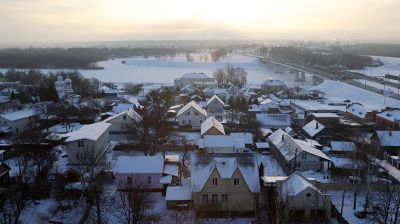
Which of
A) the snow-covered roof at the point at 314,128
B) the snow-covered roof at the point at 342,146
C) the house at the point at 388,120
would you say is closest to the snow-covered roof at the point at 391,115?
the house at the point at 388,120

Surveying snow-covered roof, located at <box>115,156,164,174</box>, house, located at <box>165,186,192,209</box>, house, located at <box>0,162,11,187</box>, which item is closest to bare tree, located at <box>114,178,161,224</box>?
snow-covered roof, located at <box>115,156,164,174</box>

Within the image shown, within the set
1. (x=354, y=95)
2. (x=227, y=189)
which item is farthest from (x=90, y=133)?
(x=354, y=95)

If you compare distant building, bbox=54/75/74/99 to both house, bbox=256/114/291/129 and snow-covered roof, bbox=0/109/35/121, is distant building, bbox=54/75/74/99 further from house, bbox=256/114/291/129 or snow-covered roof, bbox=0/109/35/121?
house, bbox=256/114/291/129

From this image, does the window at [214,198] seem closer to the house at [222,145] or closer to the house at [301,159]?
the house at [301,159]

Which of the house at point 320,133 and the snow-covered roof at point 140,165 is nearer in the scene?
the snow-covered roof at point 140,165

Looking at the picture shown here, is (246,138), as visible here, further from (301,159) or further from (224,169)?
(224,169)

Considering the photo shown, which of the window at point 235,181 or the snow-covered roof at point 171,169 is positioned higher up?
the window at point 235,181
